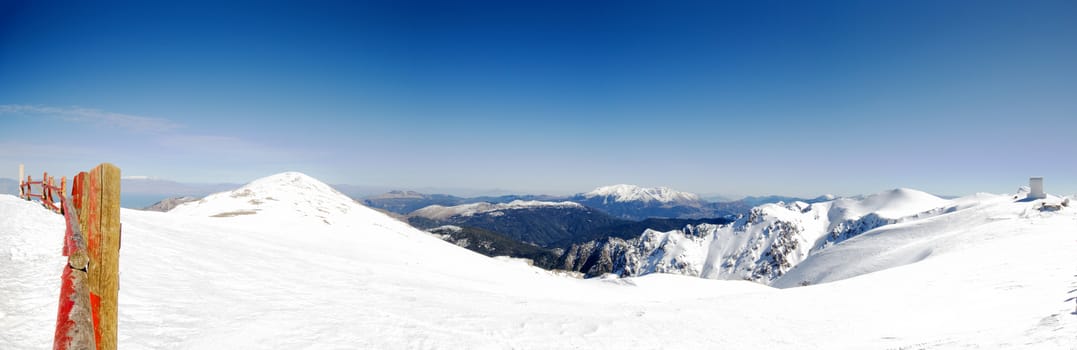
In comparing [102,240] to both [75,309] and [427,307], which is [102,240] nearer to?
[75,309]

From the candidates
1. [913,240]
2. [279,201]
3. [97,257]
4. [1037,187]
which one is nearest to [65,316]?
[97,257]

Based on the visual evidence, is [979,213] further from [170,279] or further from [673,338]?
[170,279]

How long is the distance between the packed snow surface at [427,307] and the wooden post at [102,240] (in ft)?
21.9

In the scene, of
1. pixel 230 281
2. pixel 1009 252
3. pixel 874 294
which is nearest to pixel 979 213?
pixel 1009 252

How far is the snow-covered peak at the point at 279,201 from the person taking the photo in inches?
2475

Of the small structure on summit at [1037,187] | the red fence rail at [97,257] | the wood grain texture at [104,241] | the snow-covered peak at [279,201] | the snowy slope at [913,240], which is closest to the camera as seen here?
the red fence rail at [97,257]

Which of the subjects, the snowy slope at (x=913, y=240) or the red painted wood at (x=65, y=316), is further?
the snowy slope at (x=913, y=240)

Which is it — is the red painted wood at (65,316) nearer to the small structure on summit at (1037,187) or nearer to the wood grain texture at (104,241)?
the wood grain texture at (104,241)

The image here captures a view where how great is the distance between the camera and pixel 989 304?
16.4 meters

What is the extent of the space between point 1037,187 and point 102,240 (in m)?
141

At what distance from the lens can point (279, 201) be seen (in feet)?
260

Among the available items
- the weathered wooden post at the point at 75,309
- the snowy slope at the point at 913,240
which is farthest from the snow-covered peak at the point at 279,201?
the snowy slope at the point at 913,240

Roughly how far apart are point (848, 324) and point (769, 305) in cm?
455

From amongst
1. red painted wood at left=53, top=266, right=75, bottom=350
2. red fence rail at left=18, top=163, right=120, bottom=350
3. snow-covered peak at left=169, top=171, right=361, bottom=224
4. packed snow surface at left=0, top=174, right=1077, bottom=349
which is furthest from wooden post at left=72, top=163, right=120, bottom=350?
snow-covered peak at left=169, top=171, right=361, bottom=224
